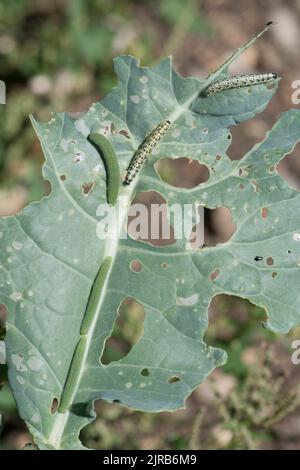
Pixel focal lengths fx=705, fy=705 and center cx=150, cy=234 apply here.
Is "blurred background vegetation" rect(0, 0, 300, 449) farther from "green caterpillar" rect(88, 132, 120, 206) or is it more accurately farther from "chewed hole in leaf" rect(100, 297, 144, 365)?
"green caterpillar" rect(88, 132, 120, 206)

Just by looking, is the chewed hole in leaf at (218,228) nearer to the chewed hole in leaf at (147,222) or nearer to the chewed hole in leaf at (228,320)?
the chewed hole in leaf at (228,320)

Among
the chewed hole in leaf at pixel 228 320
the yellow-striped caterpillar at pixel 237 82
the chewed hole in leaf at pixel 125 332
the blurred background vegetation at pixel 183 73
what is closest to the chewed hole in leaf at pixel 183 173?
the blurred background vegetation at pixel 183 73

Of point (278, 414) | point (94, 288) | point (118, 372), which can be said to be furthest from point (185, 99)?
point (278, 414)

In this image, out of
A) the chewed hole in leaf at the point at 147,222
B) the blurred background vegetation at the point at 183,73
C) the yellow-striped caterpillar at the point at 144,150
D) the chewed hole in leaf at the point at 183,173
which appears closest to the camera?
the yellow-striped caterpillar at the point at 144,150

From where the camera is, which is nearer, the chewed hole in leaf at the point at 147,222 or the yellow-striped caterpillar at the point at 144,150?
the yellow-striped caterpillar at the point at 144,150

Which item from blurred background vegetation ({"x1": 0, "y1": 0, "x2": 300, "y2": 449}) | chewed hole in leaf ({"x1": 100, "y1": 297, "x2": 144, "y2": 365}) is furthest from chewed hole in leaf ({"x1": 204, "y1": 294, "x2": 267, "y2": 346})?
chewed hole in leaf ({"x1": 100, "y1": 297, "x2": 144, "y2": 365})
